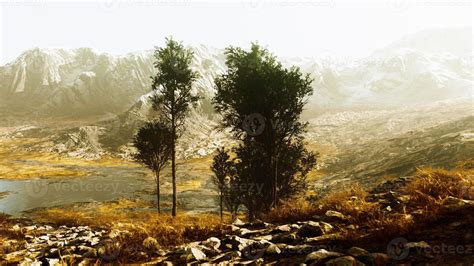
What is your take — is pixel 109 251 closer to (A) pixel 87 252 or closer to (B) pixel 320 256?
(A) pixel 87 252

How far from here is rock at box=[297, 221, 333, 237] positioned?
888cm

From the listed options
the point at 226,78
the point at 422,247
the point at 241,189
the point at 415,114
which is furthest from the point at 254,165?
the point at 415,114

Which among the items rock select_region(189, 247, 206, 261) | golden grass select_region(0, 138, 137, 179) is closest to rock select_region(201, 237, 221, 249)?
rock select_region(189, 247, 206, 261)

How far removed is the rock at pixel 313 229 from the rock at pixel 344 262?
9.54 ft

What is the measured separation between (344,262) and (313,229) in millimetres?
3135

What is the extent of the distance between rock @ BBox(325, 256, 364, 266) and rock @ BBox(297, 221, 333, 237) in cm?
291

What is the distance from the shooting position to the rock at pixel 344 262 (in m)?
5.74

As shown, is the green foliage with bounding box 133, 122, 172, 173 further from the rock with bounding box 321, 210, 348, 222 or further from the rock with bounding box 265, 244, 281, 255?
the rock with bounding box 265, 244, 281, 255

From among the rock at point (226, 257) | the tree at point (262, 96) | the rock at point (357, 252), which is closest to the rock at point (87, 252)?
the rock at point (226, 257)

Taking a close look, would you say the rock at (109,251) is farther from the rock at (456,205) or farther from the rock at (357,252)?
the rock at (456,205)

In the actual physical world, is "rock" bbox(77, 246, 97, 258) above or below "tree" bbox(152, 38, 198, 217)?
below

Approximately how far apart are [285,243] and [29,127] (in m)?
187

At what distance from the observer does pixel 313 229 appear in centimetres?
895

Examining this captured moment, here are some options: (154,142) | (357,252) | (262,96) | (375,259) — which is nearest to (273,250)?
(357,252)
